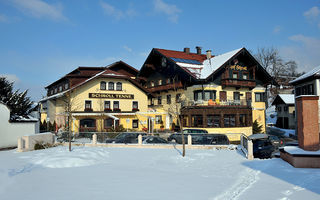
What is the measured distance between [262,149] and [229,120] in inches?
596

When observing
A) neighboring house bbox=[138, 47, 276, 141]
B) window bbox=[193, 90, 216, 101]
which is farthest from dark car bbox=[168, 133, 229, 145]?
window bbox=[193, 90, 216, 101]

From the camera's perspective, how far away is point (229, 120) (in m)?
30.3

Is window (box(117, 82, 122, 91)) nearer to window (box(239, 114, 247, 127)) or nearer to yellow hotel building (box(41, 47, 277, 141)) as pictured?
yellow hotel building (box(41, 47, 277, 141))

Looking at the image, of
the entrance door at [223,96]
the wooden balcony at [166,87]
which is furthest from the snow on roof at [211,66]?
the wooden balcony at [166,87]

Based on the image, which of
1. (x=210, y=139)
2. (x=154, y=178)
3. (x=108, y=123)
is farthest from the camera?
(x=108, y=123)

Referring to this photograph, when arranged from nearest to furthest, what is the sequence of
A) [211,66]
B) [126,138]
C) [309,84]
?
[126,138], [309,84], [211,66]

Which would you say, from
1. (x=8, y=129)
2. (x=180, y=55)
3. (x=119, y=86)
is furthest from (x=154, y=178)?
(x=180, y=55)

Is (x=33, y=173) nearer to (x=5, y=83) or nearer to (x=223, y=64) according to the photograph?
(x=5, y=83)

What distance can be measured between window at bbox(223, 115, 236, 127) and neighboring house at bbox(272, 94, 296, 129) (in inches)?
647

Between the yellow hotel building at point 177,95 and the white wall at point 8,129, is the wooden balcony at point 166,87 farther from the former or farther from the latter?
the white wall at point 8,129

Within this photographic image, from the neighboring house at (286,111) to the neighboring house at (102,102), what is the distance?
2374 cm

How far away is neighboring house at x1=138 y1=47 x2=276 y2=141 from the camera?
29.8m

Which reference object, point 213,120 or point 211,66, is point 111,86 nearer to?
point 211,66

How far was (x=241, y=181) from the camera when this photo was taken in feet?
31.6
